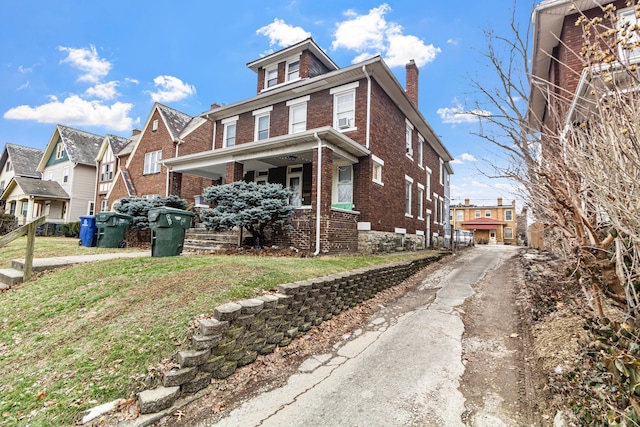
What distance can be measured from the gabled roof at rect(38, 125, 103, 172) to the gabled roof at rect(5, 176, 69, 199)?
3182 millimetres

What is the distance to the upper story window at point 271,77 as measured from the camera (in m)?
16.9

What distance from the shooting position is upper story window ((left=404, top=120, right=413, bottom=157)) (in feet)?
53.7

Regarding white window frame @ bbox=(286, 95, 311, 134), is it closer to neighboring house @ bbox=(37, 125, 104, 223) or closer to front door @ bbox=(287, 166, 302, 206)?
front door @ bbox=(287, 166, 302, 206)

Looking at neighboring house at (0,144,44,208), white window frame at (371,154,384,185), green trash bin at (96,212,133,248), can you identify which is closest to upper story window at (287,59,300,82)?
white window frame at (371,154,384,185)

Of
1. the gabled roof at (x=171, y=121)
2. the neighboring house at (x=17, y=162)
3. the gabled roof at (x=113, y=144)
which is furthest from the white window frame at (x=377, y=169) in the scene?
the neighboring house at (x=17, y=162)

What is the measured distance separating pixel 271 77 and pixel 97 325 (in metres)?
16.1

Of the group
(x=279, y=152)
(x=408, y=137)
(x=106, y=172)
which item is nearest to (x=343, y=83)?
(x=279, y=152)

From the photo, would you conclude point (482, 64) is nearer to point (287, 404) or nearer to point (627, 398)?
point (627, 398)

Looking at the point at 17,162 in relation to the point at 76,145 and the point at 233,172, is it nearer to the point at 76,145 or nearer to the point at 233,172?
the point at 76,145

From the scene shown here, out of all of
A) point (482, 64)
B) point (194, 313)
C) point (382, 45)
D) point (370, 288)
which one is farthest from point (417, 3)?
point (194, 313)

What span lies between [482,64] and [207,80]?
1814cm

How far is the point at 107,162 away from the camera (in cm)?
2667

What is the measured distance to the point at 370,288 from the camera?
6992mm

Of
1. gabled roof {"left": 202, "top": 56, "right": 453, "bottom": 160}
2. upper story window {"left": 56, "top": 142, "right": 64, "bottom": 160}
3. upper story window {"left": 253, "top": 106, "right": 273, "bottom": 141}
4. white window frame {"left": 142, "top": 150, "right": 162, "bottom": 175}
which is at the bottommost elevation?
white window frame {"left": 142, "top": 150, "right": 162, "bottom": 175}
